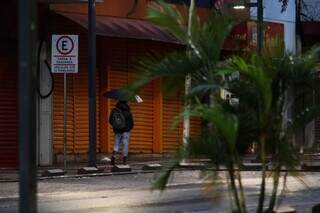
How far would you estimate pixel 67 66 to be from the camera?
17.7 m

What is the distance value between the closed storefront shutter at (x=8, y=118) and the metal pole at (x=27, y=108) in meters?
14.8

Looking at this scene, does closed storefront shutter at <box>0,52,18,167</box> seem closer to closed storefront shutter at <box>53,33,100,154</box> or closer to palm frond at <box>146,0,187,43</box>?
closed storefront shutter at <box>53,33,100,154</box>

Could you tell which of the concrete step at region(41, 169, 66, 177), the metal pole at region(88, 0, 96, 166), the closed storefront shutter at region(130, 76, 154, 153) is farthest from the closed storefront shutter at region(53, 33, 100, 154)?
the concrete step at region(41, 169, 66, 177)

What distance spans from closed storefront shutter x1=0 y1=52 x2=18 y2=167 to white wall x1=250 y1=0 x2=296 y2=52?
375 inches

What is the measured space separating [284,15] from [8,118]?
1145 cm

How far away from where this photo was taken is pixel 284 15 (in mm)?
27203

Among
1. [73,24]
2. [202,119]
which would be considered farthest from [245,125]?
[73,24]

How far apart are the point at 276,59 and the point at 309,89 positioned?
0.44m

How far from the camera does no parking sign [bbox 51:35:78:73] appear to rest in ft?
57.9

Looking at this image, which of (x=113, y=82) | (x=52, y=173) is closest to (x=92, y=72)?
(x=52, y=173)

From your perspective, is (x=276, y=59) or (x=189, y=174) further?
(x=189, y=174)

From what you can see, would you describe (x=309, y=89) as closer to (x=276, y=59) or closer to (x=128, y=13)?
(x=276, y=59)

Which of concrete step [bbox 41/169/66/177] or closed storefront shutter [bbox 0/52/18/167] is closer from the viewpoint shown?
concrete step [bbox 41/169/66/177]

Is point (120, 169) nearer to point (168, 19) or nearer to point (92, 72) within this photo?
point (92, 72)
